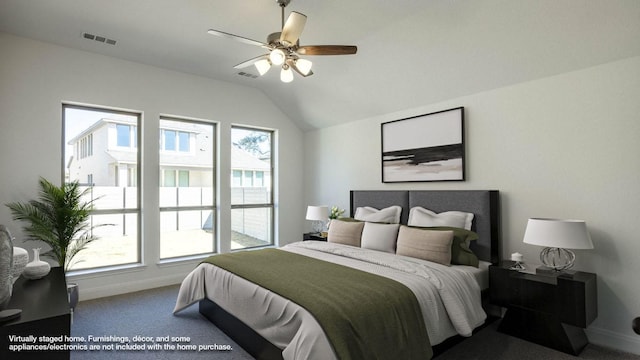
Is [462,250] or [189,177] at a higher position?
[189,177]

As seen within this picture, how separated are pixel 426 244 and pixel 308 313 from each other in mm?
1606

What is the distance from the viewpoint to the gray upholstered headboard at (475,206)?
3.44 meters

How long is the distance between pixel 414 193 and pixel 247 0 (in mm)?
2900

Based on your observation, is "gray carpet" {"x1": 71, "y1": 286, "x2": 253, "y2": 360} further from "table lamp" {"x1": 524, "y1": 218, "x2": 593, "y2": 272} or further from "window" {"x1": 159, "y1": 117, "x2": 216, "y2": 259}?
"table lamp" {"x1": 524, "y1": 218, "x2": 593, "y2": 272}

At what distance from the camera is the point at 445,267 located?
2.98 m

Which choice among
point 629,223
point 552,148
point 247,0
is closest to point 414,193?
point 552,148

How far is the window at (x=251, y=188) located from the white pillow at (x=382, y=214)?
195 centimetres

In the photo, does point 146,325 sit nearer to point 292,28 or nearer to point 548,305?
point 292,28

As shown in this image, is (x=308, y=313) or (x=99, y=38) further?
(x=99, y=38)

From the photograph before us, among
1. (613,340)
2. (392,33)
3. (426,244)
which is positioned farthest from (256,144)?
(613,340)

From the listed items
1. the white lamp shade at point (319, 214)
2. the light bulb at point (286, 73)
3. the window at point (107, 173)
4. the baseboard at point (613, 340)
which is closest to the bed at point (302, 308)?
the white lamp shade at point (319, 214)

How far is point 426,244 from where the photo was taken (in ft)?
10.5

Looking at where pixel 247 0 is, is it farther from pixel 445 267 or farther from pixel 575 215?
pixel 575 215

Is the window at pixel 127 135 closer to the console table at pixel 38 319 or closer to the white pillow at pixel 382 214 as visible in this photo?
the console table at pixel 38 319
